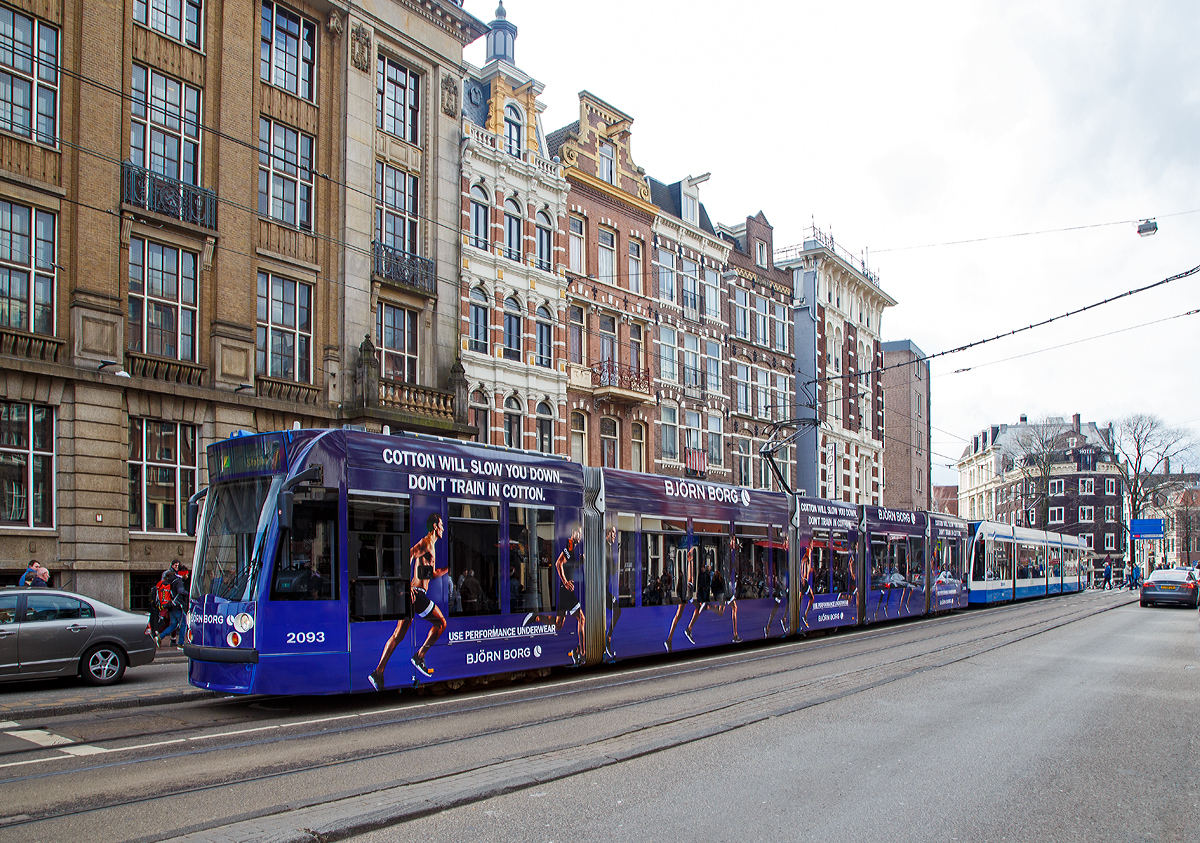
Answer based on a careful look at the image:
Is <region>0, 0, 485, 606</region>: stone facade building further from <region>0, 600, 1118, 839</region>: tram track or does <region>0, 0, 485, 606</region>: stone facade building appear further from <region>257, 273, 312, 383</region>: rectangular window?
<region>0, 600, 1118, 839</region>: tram track

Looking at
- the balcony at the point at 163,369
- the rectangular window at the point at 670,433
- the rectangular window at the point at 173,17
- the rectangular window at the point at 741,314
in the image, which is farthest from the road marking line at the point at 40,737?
the rectangular window at the point at 741,314

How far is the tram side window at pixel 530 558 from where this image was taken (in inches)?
527

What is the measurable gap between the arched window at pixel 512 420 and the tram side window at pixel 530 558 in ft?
54.4

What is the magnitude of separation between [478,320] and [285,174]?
741 centimetres

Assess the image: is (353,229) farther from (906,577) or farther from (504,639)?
(906,577)

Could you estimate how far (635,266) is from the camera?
121ft

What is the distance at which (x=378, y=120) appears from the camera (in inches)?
1078

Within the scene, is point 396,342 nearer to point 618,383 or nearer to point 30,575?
point 618,383

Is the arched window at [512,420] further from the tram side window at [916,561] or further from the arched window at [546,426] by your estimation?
the tram side window at [916,561]

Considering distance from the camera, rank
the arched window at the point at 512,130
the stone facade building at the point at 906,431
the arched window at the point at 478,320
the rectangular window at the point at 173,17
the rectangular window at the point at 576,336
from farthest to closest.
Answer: the stone facade building at the point at 906,431
the rectangular window at the point at 576,336
the arched window at the point at 512,130
the arched window at the point at 478,320
the rectangular window at the point at 173,17

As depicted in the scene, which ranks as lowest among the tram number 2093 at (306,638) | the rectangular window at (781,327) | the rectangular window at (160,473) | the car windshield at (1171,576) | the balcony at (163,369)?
the car windshield at (1171,576)

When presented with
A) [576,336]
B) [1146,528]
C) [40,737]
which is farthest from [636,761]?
[1146,528]

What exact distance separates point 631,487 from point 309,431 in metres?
6.10

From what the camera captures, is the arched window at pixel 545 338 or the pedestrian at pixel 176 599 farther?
the arched window at pixel 545 338
